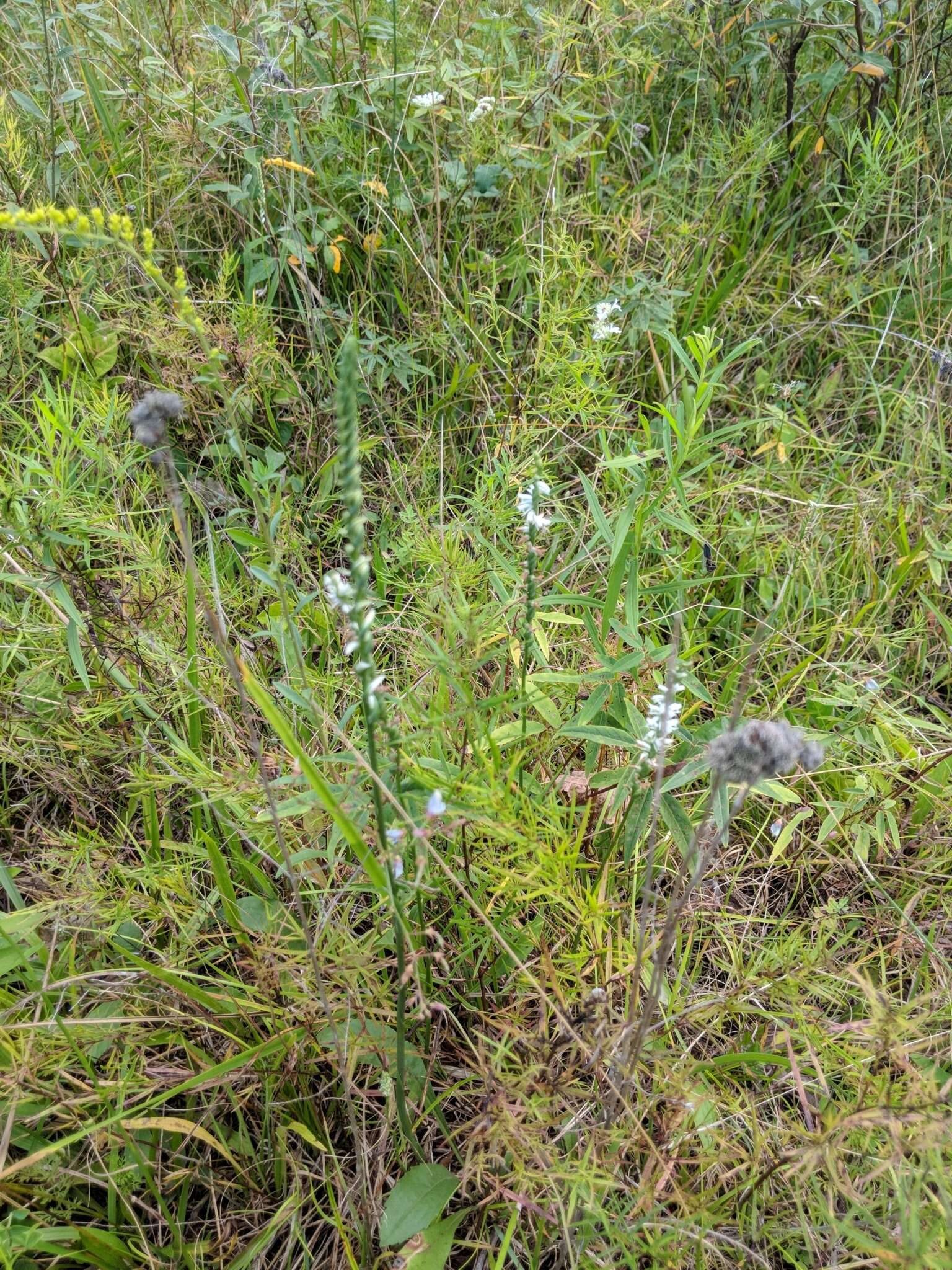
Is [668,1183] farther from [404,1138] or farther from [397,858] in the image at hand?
[397,858]

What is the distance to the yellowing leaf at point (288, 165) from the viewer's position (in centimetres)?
241

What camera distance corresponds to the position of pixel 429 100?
8.59 feet

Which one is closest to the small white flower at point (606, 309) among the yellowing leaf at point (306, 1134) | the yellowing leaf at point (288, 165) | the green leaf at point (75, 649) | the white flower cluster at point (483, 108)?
the white flower cluster at point (483, 108)

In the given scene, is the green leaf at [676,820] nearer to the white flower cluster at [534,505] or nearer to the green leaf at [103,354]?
the white flower cluster at [534,505]

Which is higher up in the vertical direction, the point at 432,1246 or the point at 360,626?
the point at 360,626

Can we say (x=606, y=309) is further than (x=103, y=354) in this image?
No

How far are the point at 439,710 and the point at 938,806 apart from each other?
1262 mm

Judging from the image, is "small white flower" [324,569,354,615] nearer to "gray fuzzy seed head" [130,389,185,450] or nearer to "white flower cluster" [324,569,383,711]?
"white flower cluster" [324,569,383,711]

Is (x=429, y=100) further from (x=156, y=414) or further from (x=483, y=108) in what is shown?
(x=156, y=414)

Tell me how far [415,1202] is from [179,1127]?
407 mm

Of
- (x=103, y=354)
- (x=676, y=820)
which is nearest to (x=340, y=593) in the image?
(x=676, y=820)

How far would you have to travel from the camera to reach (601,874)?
1677 mm

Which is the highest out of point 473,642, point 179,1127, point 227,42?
point 227,42

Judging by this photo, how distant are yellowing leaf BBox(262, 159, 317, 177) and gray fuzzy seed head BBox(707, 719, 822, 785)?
2.09 meters
